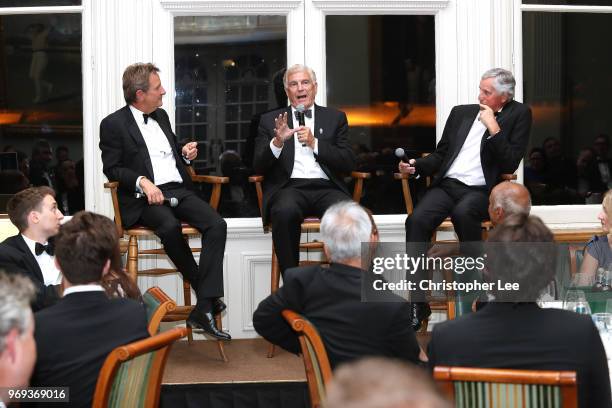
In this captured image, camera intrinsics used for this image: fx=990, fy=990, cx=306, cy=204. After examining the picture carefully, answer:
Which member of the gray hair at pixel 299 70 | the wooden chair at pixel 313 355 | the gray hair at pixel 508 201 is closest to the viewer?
the wooden chair at pixel 313 355

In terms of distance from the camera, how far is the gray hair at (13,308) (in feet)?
5.93

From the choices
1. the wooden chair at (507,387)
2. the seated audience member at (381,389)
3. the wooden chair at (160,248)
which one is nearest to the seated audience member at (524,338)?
the wooden chair at (507,387)

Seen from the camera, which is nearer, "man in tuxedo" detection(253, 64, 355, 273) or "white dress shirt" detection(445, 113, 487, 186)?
"man in tuxedo" detection(253, 64, 355, 273)

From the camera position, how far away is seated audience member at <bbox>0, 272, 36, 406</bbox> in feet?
5.92

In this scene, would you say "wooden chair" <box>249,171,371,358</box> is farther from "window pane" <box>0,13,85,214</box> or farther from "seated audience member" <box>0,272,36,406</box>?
"seated audience member" <box>0,272,36,406</box>

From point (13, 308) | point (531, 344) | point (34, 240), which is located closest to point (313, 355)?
point (531, 344)

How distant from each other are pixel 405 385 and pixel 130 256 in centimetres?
378

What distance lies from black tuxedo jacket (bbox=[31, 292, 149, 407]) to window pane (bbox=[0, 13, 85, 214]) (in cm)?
307

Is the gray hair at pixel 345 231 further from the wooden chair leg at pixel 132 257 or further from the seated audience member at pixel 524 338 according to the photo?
the wooden chair leg at pixel 132 257

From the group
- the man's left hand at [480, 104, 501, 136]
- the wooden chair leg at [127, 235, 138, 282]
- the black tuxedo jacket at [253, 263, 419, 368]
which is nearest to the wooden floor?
the wooden chair leg at [127, 235, 138, 282]

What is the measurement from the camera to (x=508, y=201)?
4121 mm

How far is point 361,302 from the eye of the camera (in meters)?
2.89

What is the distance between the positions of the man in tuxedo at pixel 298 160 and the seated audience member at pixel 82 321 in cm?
219

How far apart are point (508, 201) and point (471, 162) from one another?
1.06 m
